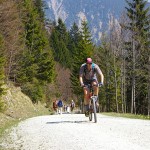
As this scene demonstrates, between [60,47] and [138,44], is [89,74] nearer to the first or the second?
[138,44]

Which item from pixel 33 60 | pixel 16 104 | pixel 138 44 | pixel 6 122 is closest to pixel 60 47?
pixel 33 60

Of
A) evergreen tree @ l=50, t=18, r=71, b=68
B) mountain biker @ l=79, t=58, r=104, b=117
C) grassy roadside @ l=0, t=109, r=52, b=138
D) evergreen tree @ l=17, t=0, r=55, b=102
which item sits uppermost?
evergreen tree @ l=50, t=18, r=71, b=68

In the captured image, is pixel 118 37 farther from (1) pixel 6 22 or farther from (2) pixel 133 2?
(1) pixel 6 22

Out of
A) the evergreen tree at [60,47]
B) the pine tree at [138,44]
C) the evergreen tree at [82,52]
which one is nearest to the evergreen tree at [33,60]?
the evergreen tree at [82,52]

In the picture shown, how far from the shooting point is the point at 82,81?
470 inches

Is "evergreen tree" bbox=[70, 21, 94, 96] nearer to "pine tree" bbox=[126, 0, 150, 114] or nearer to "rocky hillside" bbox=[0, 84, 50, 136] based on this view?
"pine tree" bbox=[126, 0, 150, 114]

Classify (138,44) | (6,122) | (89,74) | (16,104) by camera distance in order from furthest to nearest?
(138,44) < (16,104) < (6,122) < (89,74)

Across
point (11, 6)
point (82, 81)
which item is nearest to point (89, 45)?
point (11, 6)

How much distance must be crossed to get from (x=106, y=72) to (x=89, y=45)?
8.58 meters

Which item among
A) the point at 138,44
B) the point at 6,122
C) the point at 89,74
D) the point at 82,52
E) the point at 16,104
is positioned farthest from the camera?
the point at 82,52

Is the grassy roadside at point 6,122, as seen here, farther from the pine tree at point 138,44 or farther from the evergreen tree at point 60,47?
the evergreen tree at point 60,47

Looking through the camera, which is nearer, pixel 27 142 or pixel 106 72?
pixel 27 142

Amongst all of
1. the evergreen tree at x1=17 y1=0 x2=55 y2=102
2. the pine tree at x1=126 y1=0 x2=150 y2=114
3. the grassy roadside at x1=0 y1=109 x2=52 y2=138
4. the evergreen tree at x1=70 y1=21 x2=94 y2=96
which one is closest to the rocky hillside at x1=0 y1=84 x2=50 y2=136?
the evergreen tree at x1=17 y1=0 x2=55 y2=102

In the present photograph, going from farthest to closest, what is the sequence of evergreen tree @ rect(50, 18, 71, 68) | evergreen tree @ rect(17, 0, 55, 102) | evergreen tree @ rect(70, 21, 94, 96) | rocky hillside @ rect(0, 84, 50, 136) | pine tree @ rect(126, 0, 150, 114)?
evergreen tree @ rect(50, 18, 71, 68), evergreen tree @ rect(70, 21, 94, 96), evergreen tree @ rect(17, 0, 55, 102), pine tree @ rect(126, 0, 150, 114), rocky hillside @ rect(0, 84, 50, 136)
